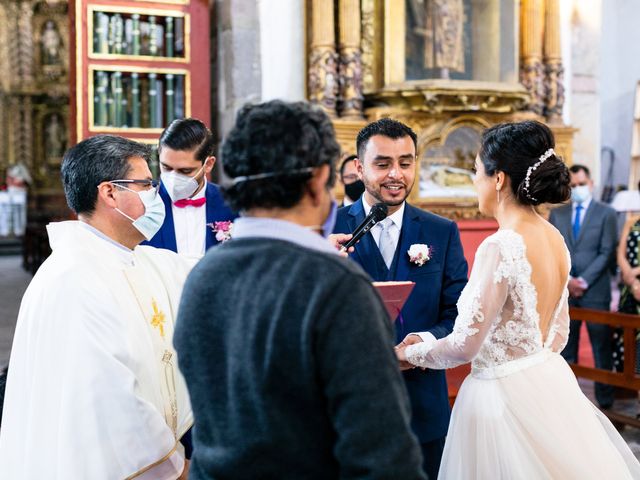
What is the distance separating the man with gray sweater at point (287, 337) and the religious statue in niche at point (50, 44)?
1689 centimetres

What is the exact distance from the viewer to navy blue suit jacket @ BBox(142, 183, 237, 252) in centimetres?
345

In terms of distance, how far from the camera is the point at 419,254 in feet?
8.80

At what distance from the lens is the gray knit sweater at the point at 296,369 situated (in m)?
1.35

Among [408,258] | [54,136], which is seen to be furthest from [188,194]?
[54,136]

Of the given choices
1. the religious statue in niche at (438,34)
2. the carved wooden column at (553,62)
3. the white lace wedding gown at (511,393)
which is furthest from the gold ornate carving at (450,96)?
the white lace wedding gown at (511,393)

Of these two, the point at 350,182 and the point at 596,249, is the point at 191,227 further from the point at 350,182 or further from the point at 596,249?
the point at 596,249

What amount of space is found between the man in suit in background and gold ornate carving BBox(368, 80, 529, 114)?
11.9 ft

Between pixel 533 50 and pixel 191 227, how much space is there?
504 centimetres

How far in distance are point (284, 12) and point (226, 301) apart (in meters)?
5.69

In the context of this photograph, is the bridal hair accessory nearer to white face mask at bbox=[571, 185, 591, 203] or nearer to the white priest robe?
the white priest robe

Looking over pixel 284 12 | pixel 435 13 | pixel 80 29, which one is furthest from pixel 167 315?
pixel 435 13

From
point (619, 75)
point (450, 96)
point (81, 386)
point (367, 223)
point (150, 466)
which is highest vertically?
point (619, 75)

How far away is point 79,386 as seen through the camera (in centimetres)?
214

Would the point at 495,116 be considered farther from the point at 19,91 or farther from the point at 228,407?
the point at 19,91
